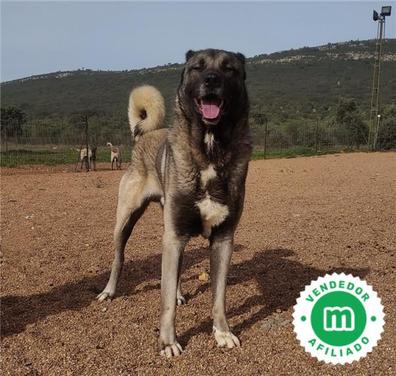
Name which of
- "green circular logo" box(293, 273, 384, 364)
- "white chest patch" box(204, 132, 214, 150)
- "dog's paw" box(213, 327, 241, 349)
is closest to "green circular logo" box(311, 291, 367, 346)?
"green circular logo" box(293, 273, 384, 364)

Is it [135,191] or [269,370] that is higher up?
[135,191]

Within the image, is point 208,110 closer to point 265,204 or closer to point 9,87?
point 265,204

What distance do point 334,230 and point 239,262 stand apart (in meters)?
2.06

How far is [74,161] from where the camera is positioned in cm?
2297

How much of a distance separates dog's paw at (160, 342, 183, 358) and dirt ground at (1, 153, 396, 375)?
70 mm

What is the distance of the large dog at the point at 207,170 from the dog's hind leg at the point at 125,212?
0.89 meters

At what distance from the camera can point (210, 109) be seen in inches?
141

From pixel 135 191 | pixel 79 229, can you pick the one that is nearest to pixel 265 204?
pixel 79 229

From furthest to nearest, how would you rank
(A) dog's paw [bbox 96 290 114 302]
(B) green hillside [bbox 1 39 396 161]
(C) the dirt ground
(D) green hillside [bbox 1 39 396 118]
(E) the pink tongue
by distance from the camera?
(D) green hillside [bbox 1 39 396 118] → (B) green hillside [bbox 1 39 396 161] → (A) dog's paw [bbox 96 290 114 302] → (E) the pink tongue → (C) the dirt ground

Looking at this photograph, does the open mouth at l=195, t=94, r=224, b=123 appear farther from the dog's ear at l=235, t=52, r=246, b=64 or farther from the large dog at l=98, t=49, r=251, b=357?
the dog's ear at l=235, t=52, r=246, b=64

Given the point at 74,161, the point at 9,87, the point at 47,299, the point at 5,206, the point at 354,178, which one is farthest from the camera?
the point at 9,87

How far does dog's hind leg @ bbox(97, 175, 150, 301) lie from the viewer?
479 centimetres

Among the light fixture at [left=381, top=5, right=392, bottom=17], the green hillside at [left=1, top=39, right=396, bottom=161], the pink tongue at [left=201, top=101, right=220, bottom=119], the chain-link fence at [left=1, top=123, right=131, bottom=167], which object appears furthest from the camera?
the green hillside at [left=1, top=39, right=396, bottom=161]

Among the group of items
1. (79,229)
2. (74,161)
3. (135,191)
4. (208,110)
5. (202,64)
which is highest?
(202,64)
